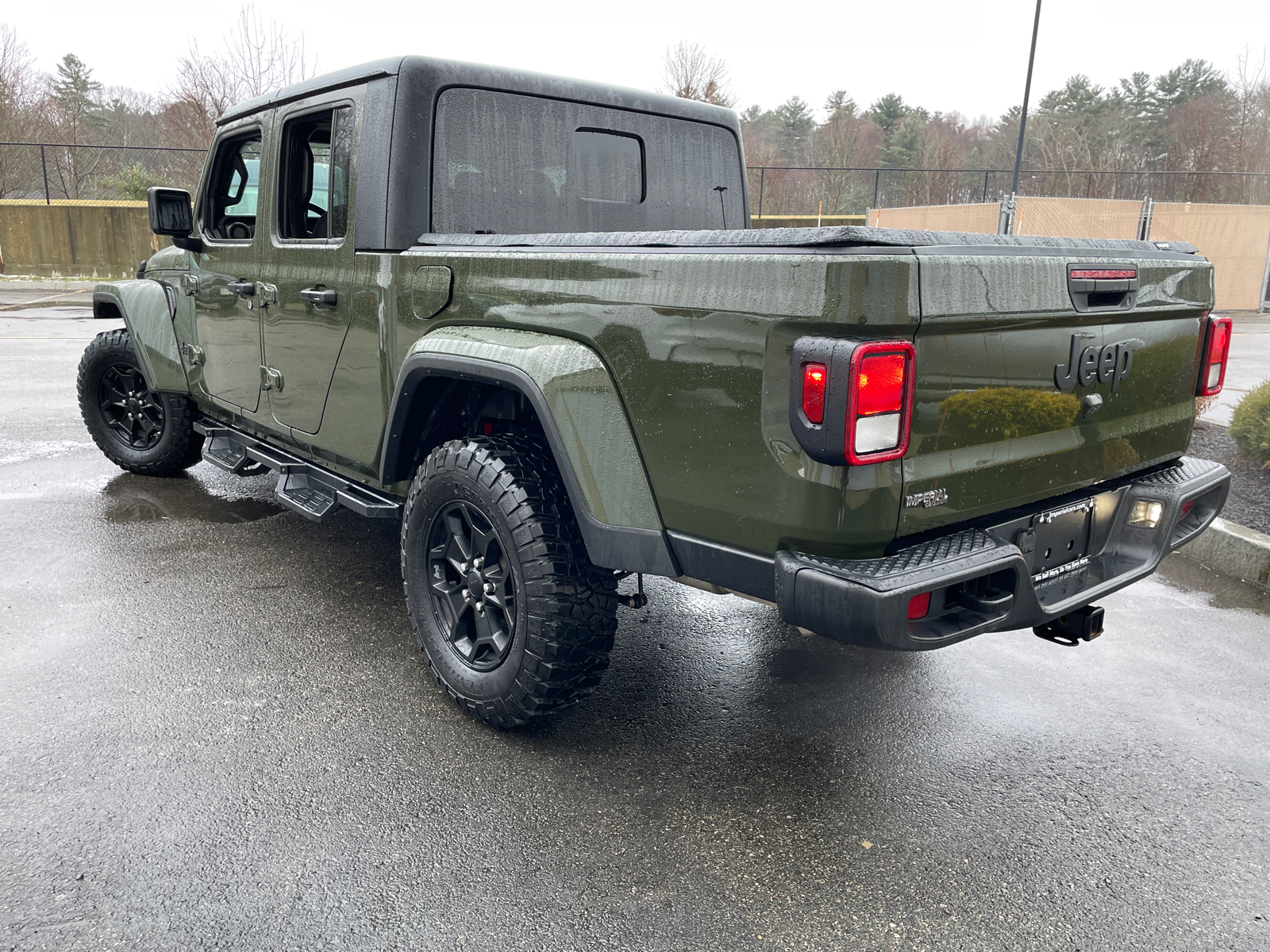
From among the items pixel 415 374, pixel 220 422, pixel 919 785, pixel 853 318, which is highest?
pixel 853 318

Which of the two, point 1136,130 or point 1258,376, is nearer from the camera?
point 1258,376

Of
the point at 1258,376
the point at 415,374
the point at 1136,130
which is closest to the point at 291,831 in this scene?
the point at 415,374

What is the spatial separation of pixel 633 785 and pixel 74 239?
22.2 metres

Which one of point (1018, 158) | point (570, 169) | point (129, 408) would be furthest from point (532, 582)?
point (1018, 158)

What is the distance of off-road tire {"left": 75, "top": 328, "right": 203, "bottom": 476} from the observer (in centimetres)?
545

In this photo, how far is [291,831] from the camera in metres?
2.47

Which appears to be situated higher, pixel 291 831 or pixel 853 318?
pixel 853 318

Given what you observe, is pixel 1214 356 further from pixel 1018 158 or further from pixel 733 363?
pixel 1018 158

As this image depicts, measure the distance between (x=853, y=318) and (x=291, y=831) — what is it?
1.95 metres

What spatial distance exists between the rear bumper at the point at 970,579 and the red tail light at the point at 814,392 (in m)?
0.36

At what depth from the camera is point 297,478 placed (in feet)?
13.4

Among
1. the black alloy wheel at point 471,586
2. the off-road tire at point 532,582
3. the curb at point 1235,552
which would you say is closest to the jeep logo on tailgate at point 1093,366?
the off-road tire at point 532,582

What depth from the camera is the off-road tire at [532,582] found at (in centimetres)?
266

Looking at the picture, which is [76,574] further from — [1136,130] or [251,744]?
[1136,130]
